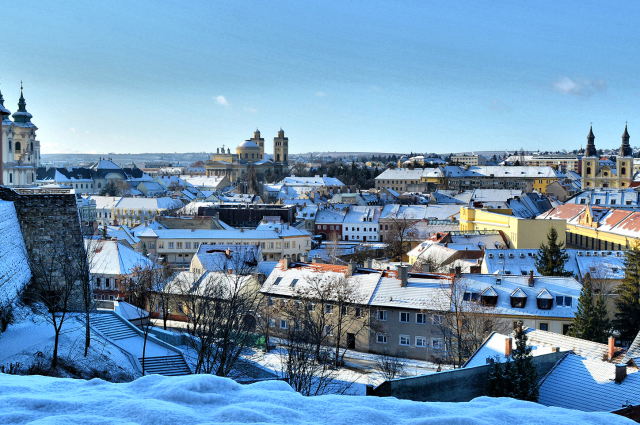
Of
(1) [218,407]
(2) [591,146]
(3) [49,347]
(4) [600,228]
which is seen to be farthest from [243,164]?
(1) [218,407]

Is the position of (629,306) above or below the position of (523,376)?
below

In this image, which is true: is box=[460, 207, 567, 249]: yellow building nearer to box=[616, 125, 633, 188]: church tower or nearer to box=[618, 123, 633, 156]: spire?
box=[616, 125, 633, 188]: church tower

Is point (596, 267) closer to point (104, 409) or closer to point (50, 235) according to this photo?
point (50, 235)

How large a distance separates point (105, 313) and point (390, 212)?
51.1m

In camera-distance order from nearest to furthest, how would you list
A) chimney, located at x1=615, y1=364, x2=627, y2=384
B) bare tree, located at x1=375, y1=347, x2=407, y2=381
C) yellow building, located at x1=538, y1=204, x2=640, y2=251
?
chimney, located at x1=615, y1=364, x2=627, y2=384 < bare tree, located at x1=375, y1=347, x2=407, y2=381 < yellow building, located at x1=538, y1=204, x2=640, y2=251

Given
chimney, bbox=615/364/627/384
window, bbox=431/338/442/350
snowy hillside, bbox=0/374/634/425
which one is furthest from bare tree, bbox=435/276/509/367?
snowy hillside, bbox=0/374/634/425

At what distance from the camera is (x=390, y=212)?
7381cm

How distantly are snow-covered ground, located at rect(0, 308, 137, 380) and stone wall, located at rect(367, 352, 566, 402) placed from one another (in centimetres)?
766

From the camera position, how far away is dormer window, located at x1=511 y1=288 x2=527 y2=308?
94.7 feet

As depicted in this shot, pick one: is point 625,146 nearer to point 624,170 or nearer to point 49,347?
point 624,170

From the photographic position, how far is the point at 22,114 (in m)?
78.1

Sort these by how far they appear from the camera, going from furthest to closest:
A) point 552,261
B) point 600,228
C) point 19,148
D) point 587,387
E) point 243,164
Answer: point 243,164, point 19,148, point 600,228, point 552,261, point 587,387

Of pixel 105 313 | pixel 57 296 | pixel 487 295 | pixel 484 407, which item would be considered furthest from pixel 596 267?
pixel 484 407

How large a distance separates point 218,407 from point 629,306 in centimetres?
2653
